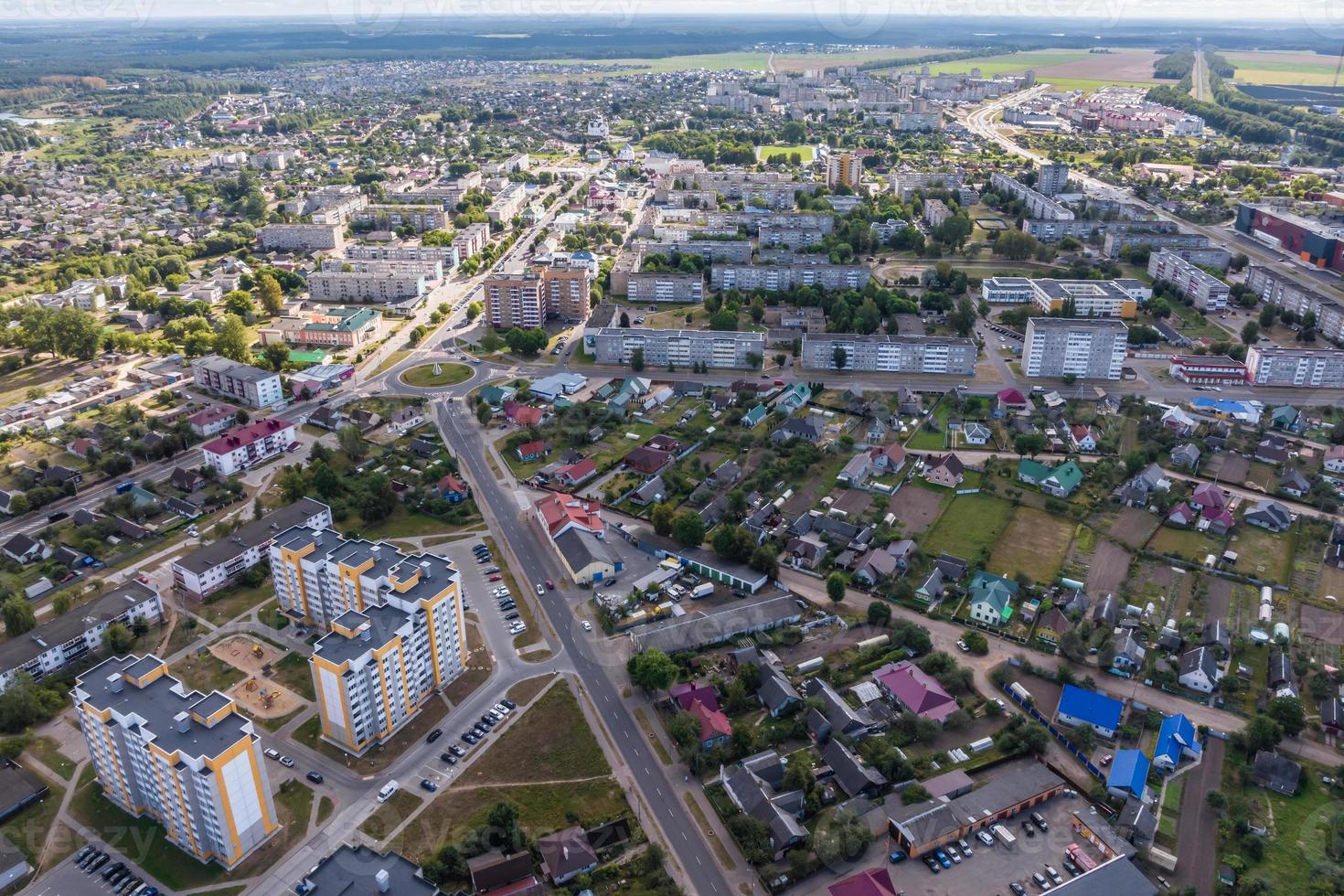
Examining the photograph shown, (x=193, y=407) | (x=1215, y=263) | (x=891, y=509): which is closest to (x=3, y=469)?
(x=193, y=407)

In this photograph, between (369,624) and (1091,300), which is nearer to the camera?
(369,624)

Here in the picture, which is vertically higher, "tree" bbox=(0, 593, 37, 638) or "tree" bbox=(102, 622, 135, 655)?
"tree" bbox=(0, 593, 37, 638)

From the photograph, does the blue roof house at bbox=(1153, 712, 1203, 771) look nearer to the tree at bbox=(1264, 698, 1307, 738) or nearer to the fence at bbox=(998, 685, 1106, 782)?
the fence at bbox=(998, 685, 1106, 782)

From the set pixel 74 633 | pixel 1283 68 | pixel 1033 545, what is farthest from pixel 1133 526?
pixel 1283 68

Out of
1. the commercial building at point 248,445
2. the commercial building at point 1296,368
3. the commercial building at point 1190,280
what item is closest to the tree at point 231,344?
the commercial building at point 248,445

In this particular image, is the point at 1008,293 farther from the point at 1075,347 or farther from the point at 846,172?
the point at 846,172

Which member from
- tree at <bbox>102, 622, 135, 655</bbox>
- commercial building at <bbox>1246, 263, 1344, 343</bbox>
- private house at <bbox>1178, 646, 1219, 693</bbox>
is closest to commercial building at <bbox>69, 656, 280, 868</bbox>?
tree at <bbox>102, 622, 135, 655</bbox>

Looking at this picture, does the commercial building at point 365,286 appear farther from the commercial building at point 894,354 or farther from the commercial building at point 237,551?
the commercial building at point 237,551
